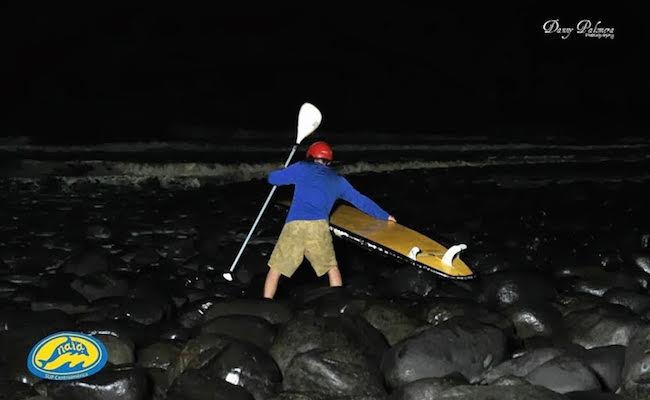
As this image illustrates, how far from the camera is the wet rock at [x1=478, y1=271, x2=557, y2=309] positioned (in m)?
6.92

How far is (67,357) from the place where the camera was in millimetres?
5035

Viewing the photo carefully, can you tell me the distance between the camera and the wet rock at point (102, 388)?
466 centimetres

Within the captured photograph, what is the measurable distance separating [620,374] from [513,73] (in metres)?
24.2

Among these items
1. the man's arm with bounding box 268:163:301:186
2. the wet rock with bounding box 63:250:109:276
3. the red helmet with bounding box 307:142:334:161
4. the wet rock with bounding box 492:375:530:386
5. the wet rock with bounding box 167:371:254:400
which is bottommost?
the wet rock with bounding box 63:250:109:276

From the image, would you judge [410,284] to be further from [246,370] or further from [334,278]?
[246,370]

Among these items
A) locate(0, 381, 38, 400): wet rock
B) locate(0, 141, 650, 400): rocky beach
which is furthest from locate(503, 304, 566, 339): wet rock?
locate(0, 381, 38, 400): wet rock

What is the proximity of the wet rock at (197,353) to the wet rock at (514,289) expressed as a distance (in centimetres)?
262

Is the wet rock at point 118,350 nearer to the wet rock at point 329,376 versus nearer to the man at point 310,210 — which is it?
the wet rock at point 329,376

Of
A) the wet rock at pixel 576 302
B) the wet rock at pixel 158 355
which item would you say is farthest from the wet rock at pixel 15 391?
the wet rock at pixel 576 302

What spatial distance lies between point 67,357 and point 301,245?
239 cm

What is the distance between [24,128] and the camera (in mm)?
19500

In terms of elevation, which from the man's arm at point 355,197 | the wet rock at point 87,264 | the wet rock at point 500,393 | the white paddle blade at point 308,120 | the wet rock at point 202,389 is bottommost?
the wet rock at point 87,264

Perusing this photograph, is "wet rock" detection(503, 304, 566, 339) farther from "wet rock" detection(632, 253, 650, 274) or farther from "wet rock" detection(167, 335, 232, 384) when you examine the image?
"wet rock" detection(632, 253, 650, 274)

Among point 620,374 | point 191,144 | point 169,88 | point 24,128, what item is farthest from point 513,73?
point 620,374
